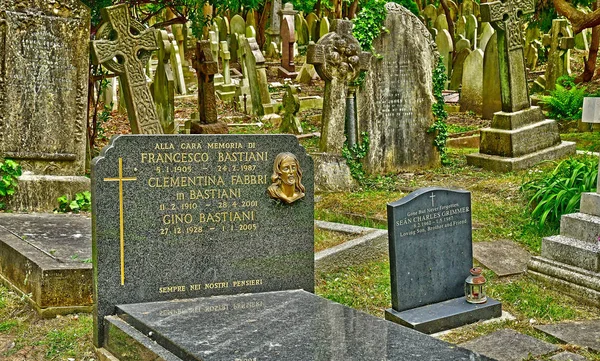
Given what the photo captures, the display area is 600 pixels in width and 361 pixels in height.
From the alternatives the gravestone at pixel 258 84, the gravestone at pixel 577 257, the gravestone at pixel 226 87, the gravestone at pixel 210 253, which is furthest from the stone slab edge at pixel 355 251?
the gravestone at pixel 226 87

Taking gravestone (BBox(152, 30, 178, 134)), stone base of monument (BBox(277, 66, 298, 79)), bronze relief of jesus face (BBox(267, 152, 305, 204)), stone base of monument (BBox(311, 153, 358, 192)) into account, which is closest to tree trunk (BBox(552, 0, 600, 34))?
stone base of monument (BBox(311, 153, 358, 192))

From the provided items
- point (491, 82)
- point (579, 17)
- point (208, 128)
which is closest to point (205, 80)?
point (208, 128)

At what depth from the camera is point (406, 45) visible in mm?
11742

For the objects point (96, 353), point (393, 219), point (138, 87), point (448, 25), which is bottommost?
point (96, 353)

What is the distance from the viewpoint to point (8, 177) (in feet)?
28.2

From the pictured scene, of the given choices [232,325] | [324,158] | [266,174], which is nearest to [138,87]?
[324,158]

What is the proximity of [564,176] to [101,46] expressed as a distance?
17.3 ft

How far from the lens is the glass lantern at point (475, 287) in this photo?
6.71m

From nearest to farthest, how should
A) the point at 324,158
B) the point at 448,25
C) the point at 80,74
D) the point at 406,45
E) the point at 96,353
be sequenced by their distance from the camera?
the point at 96,353
the point at 80,74
the point at 324,158
the point at 406,45
the point at 448,25

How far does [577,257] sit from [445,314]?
1559 millimetres

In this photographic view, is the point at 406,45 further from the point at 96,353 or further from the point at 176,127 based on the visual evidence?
the point at 96,353

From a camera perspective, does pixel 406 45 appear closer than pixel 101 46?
No

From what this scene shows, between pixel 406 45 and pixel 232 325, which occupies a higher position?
pixel 406 45

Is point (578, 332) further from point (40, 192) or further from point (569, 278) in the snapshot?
point (40, 192)
